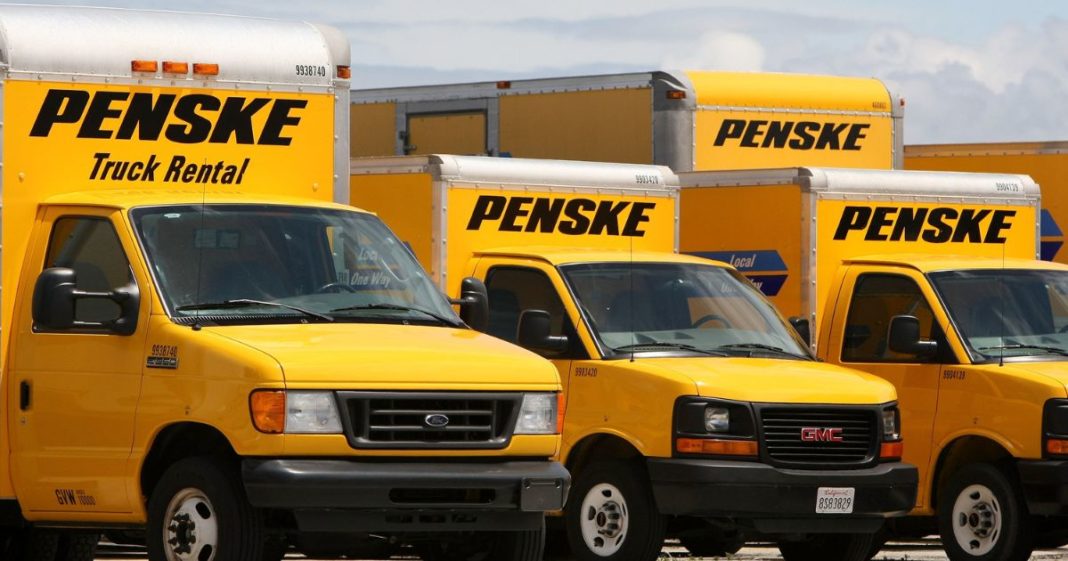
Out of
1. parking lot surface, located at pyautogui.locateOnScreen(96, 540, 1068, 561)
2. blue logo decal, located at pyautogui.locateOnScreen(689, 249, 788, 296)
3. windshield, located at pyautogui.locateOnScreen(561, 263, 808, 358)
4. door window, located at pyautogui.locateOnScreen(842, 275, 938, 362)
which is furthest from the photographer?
blue logo decal, located at pyautogui.locateOnScreen(689, 249, 788, 296)

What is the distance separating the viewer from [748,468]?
12.9 meters

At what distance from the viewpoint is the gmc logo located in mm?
13086

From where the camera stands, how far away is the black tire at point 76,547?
1320 cm

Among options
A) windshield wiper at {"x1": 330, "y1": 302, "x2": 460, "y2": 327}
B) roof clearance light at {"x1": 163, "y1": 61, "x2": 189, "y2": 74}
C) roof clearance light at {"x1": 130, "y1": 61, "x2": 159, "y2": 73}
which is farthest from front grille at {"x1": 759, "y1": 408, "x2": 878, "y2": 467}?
roof clearance light at {"x1": 130, "y1": 61, "x2": 159, "y2": 73}

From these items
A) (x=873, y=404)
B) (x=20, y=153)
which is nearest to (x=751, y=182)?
(x=873, y=404)

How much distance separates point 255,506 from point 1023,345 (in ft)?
21.9

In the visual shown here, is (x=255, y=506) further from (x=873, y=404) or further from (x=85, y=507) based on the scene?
(x=873, y=404)

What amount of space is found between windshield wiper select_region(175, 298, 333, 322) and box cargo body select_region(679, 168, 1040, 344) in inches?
236

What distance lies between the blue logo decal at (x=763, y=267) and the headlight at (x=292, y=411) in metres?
7.01

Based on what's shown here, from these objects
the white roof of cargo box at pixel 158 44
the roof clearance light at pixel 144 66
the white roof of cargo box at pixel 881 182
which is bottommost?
A: the white roof of cargo box at pixel 881 182

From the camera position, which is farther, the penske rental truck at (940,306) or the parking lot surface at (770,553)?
the parking lot surface at (770,553)

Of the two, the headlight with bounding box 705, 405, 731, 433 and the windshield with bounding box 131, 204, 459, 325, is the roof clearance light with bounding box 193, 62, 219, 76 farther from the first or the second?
the headlight with bounding box 705, 405, 731, 433

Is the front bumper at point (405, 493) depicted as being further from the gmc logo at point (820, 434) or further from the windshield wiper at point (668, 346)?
the windshield wiper at point (668, 346)

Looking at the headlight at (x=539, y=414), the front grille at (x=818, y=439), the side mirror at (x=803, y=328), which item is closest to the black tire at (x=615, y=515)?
the front grille at (x=818, y=439)
